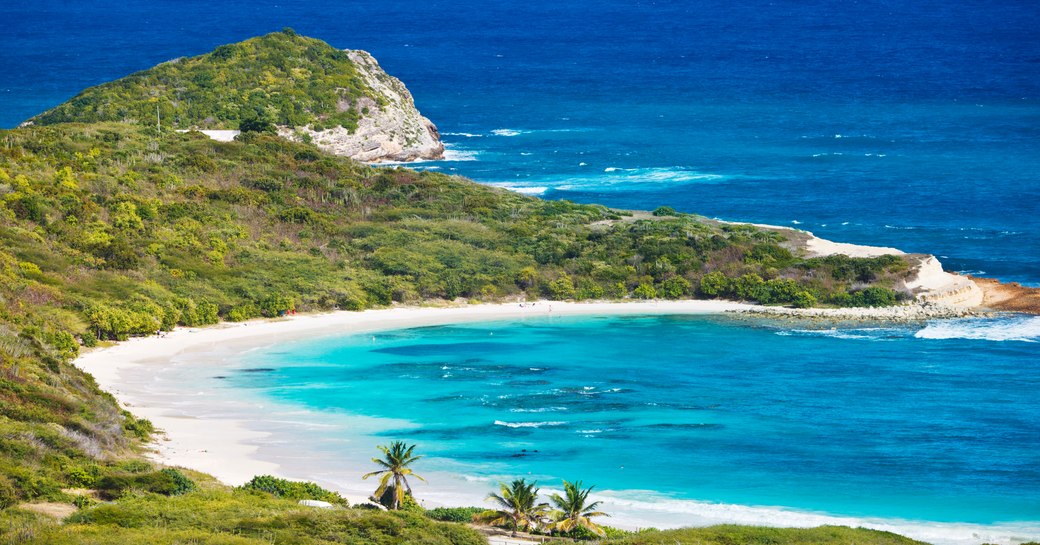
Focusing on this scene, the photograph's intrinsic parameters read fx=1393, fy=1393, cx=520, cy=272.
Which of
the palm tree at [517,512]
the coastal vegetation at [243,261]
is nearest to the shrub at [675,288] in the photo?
the coastal vegetation at [243,261]

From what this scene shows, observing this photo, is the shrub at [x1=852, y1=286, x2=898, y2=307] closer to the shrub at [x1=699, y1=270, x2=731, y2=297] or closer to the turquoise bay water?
the turquoise bay water

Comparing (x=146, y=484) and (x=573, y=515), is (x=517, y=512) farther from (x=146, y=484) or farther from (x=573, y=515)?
(x=146, y=484)

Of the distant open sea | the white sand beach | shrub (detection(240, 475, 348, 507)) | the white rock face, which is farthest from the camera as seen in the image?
the white rock face

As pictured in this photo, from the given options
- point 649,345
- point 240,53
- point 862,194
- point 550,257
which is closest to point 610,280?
point 550,257

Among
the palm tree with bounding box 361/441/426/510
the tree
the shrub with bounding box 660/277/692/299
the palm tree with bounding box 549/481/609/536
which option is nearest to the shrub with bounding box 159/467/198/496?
the palm tree with bounding box 361/441/426/510

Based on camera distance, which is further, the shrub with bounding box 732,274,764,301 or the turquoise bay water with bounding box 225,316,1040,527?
the shrub with bounding box 732,274,764,301

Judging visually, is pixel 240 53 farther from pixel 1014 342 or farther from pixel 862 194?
pixel 1014 342
